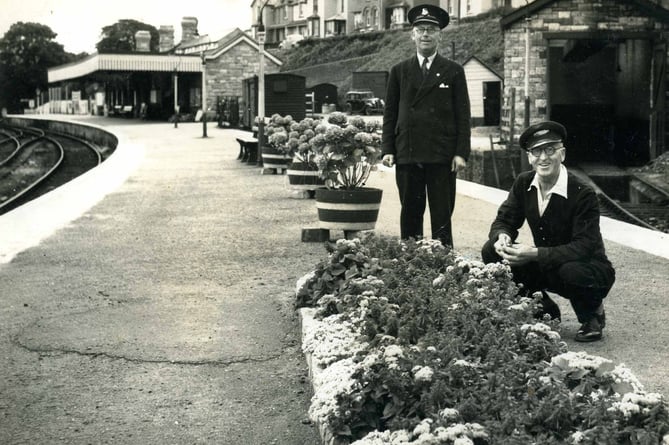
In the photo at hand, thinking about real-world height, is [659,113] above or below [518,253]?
above

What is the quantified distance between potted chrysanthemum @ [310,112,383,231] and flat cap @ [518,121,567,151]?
3762 millimetres

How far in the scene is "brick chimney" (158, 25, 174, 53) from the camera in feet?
218

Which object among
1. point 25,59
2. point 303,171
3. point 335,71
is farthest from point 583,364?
point 25,59

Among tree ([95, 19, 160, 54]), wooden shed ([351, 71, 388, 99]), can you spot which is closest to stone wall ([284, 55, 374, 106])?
wooden shed ([351, 71, 388, 99])

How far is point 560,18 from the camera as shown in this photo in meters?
28.7

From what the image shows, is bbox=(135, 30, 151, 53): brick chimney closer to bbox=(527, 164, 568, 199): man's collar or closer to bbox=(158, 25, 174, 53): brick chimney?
bbox=(158, 25, 174, 53): brick chimney

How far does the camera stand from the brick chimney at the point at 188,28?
2715 inches

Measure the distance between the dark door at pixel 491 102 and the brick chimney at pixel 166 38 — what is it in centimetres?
2948

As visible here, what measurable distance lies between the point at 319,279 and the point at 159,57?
164 ft

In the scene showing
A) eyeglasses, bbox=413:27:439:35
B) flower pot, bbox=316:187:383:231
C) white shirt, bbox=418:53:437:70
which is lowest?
flower pot, bbox=316:187:383:231

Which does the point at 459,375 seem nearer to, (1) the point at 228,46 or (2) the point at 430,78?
(2) the point at 430,78

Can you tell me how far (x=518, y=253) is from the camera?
5.31m

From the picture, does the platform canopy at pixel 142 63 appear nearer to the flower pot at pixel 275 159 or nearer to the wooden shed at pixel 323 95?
the wooden shed at pixel 323 95

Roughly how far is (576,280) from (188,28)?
66.8 m
